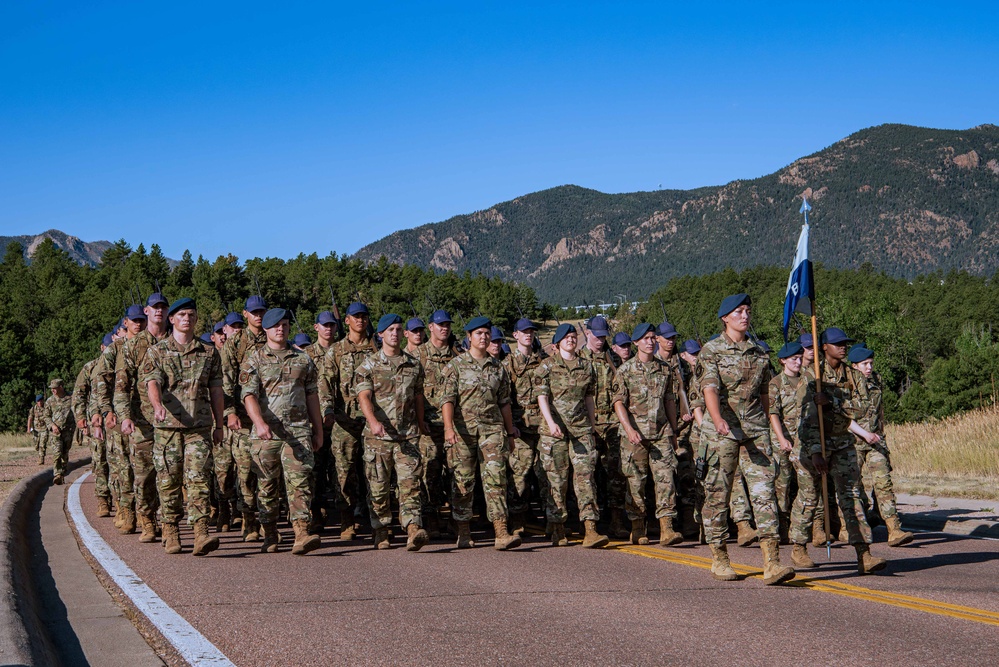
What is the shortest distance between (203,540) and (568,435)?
378cm

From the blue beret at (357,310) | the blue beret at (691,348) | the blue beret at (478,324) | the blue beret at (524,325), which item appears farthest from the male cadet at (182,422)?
the blue beret at (691,348)

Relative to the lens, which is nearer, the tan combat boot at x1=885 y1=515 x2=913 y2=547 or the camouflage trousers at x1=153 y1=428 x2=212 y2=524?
the camouflage trousers at x1=153 y1=428 x2=212 y2=524

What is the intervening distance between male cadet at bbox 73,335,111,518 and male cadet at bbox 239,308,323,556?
3.56 m

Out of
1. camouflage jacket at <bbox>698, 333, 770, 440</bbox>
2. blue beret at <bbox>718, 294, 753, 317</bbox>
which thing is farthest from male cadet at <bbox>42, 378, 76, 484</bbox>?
blue beret at <bbox>718, 294, 753, 317</bbox>

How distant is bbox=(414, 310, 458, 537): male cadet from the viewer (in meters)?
11.3

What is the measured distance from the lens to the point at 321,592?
25.1 ft

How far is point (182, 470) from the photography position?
9.80m

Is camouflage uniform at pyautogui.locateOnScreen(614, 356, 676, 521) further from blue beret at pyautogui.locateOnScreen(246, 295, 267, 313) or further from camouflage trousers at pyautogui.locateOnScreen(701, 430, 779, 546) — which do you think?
blue beret at pyautogui.locateOnScreen(246, 295, 267, 313)

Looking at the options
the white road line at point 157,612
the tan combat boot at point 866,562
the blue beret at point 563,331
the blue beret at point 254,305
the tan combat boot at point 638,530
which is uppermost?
the blue beret at point 254,305

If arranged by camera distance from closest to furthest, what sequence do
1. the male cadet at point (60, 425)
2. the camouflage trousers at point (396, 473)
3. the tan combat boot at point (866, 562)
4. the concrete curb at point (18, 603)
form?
1. the concrete curb at point (18, 603)
2. the tan combat boot at point (866, 562)
3. the camouflage trousers at point (396, 473)
4. the male cadet at point (60, 425)

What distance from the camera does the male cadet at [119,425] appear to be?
10781 mm

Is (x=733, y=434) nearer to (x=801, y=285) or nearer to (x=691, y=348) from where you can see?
(x=801, y=285)

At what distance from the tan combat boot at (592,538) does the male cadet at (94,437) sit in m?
6.13

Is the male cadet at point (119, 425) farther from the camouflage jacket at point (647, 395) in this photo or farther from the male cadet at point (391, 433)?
the camouflage jacket at point (647, 395)
